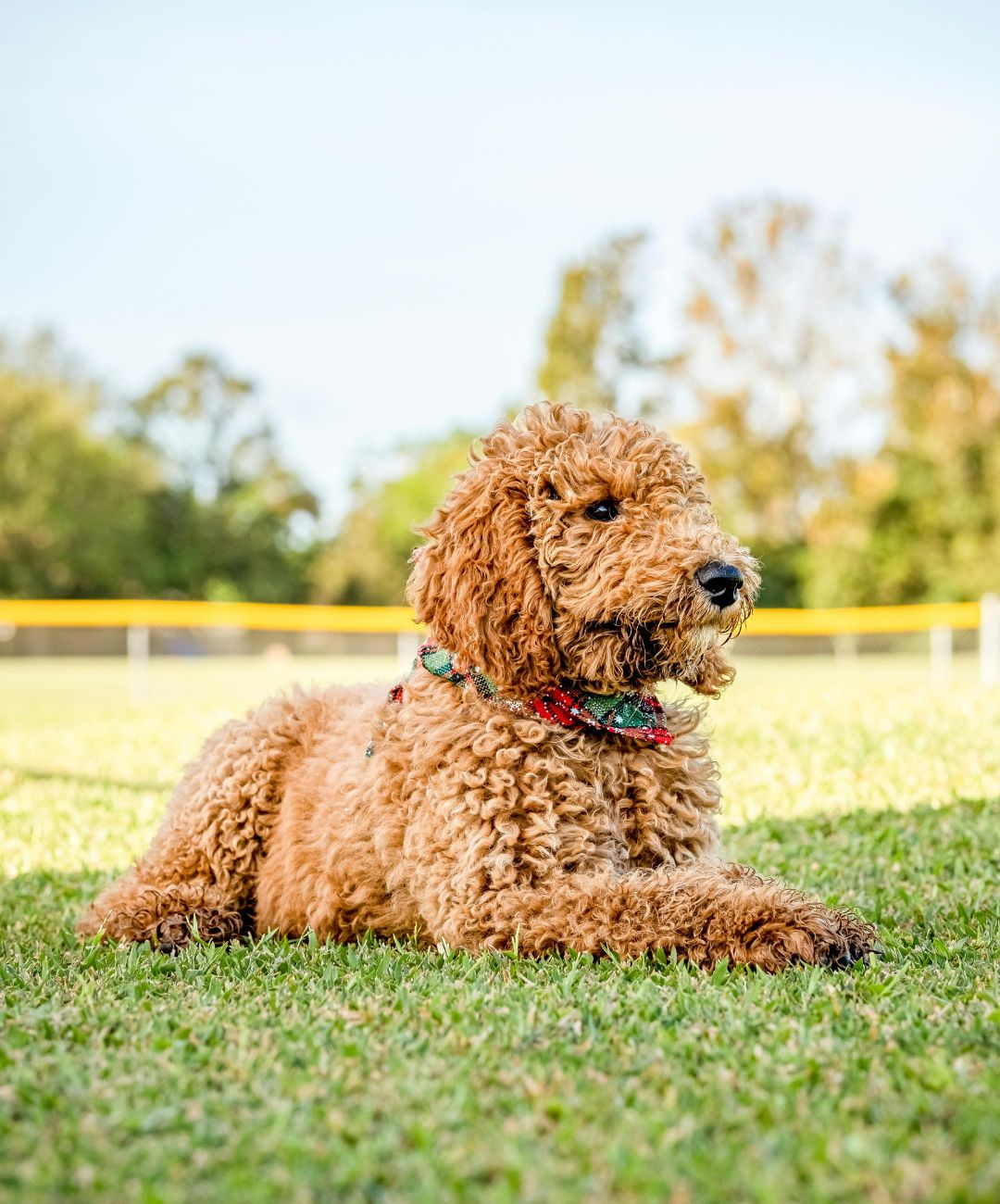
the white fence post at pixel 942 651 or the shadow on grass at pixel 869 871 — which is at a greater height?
the shadow on grass at pixel 869 871

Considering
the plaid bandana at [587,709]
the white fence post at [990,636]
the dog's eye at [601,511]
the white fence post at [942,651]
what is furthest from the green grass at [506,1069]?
the white fence post at [942,651]

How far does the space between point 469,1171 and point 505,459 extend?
2243 millimetres

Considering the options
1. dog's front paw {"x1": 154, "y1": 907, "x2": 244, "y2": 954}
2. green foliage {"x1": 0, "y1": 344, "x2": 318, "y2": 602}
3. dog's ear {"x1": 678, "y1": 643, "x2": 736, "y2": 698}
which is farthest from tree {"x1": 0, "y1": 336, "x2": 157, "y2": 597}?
dog's ear {"x1": 678, "y1": 643, "x2": 736, "y2": 698}

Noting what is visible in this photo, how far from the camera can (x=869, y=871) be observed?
5070mm

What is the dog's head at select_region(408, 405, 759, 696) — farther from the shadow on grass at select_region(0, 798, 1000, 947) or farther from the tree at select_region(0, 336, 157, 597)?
the tree at select_region(0, 336, 157, 597)

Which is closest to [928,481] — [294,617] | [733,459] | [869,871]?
[733,459]

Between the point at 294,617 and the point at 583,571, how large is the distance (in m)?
17.7

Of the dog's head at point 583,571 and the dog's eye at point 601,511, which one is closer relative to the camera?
the dog's head at point 583,571

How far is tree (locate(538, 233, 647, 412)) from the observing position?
145ft

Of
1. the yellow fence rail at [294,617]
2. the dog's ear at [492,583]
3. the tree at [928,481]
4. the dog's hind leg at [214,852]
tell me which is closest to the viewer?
the dog's ear at [492,583]

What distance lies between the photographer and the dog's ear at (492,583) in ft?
11.9

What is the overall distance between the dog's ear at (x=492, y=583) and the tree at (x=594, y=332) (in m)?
40.2

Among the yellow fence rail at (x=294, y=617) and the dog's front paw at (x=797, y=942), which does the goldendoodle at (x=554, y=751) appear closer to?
the dog's front paw at (x=797, y=942)

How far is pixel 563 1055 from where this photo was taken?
265 centimetres
